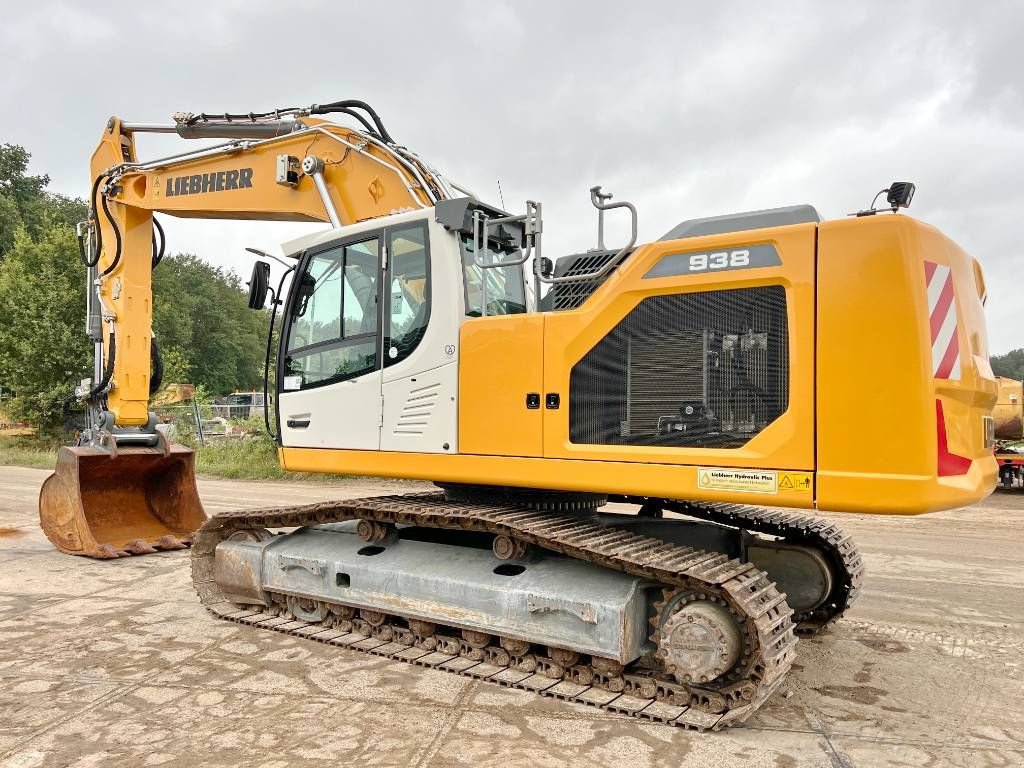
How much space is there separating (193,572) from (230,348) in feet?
216

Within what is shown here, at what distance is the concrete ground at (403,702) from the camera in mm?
3660

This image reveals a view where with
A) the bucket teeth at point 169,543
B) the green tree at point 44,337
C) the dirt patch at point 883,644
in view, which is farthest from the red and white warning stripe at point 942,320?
the green tree at point 44,337

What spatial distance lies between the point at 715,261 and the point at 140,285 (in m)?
6.19

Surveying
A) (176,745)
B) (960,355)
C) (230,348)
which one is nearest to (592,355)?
(960,355)

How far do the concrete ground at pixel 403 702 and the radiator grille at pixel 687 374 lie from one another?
1.53m

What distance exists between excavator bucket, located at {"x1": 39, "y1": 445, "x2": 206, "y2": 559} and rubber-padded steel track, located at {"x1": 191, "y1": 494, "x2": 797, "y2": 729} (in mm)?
3123

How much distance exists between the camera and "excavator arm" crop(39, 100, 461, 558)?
22.3ft

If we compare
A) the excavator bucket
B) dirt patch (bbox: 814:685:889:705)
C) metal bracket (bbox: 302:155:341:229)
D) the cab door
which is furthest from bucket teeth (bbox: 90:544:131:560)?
dirt patch (bbox: 814:685:889:705)

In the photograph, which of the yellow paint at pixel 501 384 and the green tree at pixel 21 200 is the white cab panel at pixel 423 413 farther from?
the green tree at pixel 21 200

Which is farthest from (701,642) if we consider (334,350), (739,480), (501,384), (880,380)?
(334,350)

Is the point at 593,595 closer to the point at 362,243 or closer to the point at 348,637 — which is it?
the point at 348,637

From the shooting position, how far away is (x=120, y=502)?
27.3 feet

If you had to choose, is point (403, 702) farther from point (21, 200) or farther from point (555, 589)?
point (21, 200)

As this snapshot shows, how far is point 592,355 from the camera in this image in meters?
4.52
